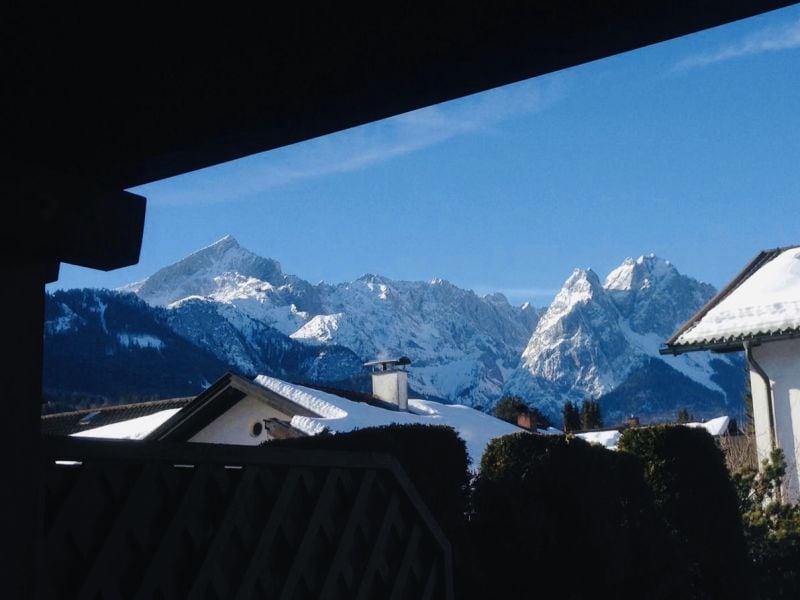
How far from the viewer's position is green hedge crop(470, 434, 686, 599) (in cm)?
784

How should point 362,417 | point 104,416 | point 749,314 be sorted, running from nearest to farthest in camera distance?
point 749,314
point 362,417
point 104,416

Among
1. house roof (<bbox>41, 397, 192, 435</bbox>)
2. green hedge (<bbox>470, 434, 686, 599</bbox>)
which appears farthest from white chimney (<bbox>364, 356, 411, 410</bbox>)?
green hedge (<bbox>470, 434, 686, 599</bbox>)

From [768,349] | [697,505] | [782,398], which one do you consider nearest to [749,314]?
[768,349]

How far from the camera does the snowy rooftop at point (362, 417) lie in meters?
16.5

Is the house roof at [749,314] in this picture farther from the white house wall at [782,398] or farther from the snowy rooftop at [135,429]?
the snowy rooftop at [135,429]

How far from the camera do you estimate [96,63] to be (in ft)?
8.68

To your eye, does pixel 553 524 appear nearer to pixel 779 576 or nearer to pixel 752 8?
pixel 779 576

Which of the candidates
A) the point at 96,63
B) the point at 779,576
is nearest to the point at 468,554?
the point at 779,576

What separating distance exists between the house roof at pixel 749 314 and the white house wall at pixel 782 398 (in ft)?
1.36

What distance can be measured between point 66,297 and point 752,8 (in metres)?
152

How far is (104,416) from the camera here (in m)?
31.1

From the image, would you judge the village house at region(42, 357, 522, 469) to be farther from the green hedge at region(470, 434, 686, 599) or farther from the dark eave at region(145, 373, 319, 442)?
the green hedge at region(470, 434, 686, 599)

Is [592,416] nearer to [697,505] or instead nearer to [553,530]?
[697,505]

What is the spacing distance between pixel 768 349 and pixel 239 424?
10508 millimetres
